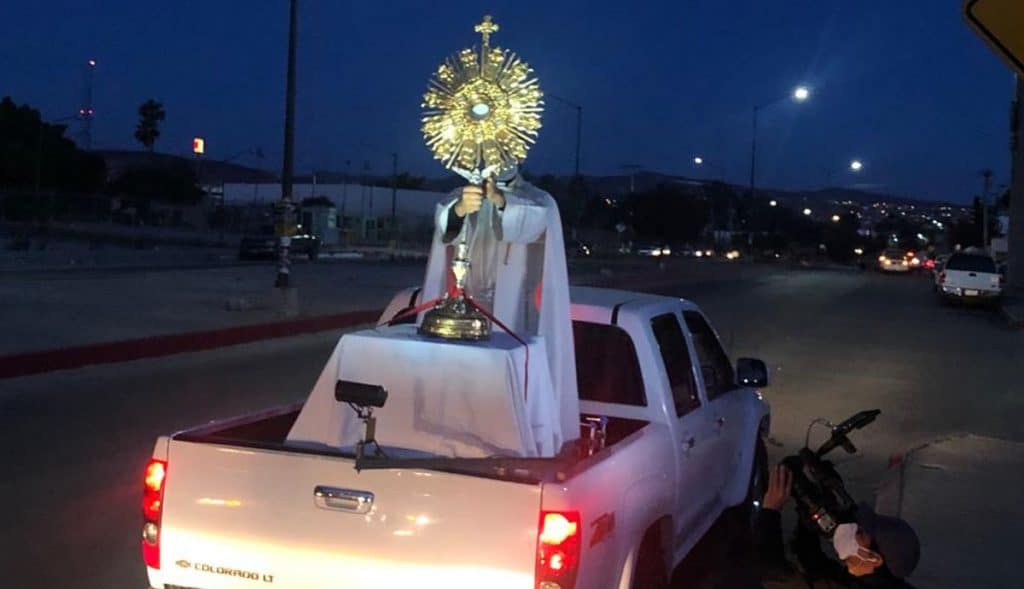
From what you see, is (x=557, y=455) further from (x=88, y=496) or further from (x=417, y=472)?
(x=88, y=496)

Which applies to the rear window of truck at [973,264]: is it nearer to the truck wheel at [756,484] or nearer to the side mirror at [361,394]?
the truck wheel at [756,484]

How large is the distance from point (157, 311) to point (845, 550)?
20.0 metres

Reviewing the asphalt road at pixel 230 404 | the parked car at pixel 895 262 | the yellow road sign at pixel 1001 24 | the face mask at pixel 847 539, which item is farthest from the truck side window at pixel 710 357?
the parked car at pixel 895 262

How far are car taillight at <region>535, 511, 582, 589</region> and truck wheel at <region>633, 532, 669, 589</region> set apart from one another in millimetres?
999

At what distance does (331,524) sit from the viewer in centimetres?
435

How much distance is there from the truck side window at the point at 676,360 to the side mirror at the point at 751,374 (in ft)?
2.14

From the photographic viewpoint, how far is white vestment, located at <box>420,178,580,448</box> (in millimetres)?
5410

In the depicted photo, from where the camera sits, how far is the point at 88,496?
29.3 ft

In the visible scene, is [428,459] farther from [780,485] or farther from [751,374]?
[751,374]

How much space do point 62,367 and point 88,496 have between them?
8065 millimetres

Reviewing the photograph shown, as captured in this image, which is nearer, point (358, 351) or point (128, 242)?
point (358, 351)

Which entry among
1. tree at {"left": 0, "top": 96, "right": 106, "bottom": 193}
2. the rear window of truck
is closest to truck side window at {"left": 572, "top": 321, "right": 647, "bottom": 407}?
the rear window of truck

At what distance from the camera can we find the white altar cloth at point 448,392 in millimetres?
4758

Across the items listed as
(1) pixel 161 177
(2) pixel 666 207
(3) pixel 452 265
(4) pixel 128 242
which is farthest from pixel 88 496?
(1) pixel 161 177
